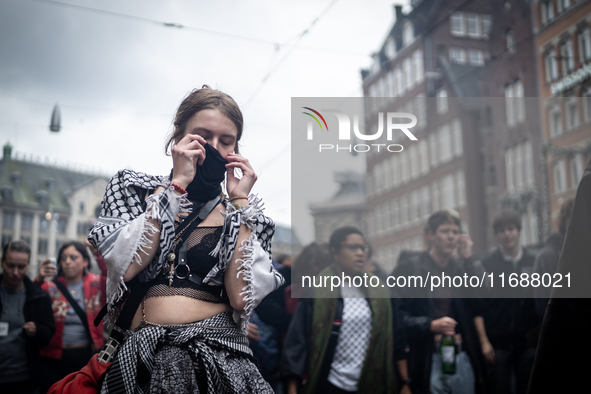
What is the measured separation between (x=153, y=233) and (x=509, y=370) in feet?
14.6

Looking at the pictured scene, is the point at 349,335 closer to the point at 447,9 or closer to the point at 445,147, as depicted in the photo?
the point at 445,147

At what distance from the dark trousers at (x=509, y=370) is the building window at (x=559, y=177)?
152 cm

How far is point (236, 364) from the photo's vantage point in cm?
188

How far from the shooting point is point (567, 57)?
6.43m

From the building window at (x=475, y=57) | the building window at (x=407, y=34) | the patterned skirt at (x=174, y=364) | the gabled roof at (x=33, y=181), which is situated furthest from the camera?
the gabled roof at (x=33, y=181)

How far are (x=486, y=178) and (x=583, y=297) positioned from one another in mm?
5136

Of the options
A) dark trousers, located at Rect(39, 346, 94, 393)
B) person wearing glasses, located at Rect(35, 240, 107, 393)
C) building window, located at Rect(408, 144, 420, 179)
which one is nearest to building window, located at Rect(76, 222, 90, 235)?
person wearing glasses, located at Rect(35, 240, 107, 393)

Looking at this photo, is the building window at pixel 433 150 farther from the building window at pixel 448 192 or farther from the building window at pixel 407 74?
the building window at pixel 407 74

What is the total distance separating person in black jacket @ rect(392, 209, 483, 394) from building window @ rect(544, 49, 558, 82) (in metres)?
2.09

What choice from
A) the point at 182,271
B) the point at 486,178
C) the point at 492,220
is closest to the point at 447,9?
the point at 486,178

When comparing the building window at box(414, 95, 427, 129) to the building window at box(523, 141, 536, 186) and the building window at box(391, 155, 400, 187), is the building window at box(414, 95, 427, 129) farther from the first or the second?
the building window at box(523, 141, 536, 186)

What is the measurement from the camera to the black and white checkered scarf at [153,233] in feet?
5.92

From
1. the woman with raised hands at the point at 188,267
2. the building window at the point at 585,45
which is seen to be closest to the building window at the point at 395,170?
the building window at the point at 585,45

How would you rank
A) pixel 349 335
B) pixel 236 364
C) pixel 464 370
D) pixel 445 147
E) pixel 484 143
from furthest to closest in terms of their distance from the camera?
pixel 484 143 → pixel 445 147 → pixel 464 370 → pixel 349 335 → pixel 236 364
